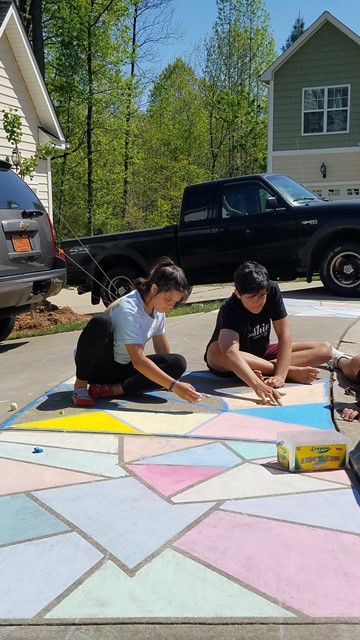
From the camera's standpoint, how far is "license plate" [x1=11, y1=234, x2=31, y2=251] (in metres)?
6.51

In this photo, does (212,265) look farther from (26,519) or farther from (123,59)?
(123,59)

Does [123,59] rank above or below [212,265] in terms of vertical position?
above

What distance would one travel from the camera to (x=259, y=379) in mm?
4617

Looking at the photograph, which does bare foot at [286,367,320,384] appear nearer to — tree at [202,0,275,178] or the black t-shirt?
the black t-shirt

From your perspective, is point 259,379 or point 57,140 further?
point 57,140

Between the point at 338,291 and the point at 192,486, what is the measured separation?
6.67 m

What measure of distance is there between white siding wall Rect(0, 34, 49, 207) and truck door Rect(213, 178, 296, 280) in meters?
4.96

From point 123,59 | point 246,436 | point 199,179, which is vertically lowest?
point 246,436

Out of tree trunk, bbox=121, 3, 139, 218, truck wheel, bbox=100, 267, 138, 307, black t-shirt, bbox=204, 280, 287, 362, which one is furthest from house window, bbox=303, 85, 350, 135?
black t-shirt, bbox=204, 280, 287, 362

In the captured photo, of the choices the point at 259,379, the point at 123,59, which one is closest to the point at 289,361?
the point at 259,379

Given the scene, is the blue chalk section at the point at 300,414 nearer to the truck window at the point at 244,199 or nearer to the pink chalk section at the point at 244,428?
the pink chalk section at the point at 244,428

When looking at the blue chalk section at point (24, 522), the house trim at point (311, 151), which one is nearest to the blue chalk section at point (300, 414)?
the blue chalk section at point (24, 522)

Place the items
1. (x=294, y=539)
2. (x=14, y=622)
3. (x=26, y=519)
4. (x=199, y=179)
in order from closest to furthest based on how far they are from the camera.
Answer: (x=14, y=622)
(x=294, y=539)
(x=26, y=519)
(x=199, y=179)

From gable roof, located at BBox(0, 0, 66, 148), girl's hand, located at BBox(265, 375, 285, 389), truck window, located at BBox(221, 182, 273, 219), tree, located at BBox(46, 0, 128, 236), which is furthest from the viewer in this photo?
tree, located at BBox(46, 0, 128, 236)
